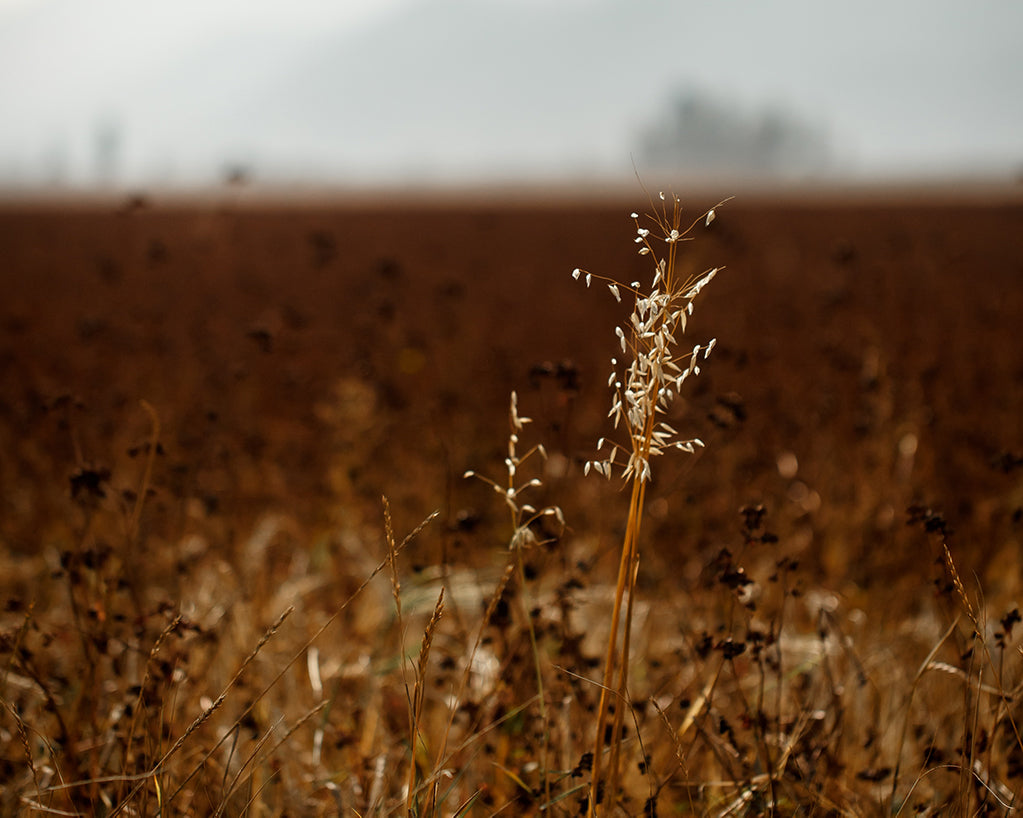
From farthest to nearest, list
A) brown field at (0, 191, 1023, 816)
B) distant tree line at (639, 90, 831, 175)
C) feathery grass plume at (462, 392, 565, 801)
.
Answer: distant tree line at (639, 90, 831, 175), brown field at (0, 191, 1023, 816), feathery grass plume at (462, 392, 565, 801)

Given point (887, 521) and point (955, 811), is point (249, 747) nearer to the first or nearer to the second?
point (955, 811)

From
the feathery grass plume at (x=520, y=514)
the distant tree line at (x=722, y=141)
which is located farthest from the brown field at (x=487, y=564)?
the distant tree line at (x=722, y=141)

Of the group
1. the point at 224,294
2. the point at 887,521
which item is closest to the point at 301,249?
the point at 224,294

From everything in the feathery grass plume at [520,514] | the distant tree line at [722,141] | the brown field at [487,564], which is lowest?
the brown field at [487,564]

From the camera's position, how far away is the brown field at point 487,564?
6.70ft

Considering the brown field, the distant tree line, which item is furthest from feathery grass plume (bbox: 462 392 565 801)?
the distant tree line

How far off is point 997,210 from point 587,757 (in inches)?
1076

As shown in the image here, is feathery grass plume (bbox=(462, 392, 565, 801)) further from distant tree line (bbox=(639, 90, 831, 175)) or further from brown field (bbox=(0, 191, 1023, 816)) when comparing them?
distant tree line (bbox=(639, 90, 831, 175))

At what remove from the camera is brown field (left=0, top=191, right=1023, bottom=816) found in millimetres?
2041

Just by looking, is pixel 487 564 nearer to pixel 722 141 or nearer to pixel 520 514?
pixel 520 514

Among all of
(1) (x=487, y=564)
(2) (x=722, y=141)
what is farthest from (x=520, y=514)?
(2) (x=722, y=141)

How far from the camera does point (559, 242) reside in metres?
19.8

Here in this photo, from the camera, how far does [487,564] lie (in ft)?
14.4

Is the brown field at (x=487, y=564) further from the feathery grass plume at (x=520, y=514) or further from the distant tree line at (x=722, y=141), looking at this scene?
the distant tree line at (x=722, y=141)
